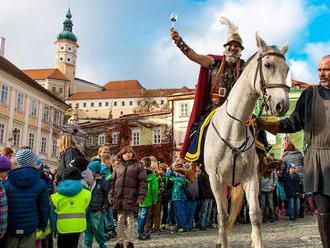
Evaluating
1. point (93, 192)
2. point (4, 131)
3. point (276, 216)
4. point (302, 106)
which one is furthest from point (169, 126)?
point (302, 106)

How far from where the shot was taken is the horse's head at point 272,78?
4.80 metres

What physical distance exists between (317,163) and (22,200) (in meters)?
3.56

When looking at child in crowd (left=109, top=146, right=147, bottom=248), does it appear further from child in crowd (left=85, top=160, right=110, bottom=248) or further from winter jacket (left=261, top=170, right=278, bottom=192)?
winter jacket (left=261, top=170, right=278, bottom=192)

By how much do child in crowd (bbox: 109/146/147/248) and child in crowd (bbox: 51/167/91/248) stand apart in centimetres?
207

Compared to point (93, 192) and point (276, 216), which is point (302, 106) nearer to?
point (93, 192)

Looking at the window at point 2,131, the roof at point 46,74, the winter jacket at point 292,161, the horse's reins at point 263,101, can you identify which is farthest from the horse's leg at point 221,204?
the roof at point 46,74

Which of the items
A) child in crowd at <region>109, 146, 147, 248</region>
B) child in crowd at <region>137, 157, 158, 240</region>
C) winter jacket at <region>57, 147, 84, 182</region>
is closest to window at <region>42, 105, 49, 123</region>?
child in crowd at <region>137, 157, 158, 240</region>

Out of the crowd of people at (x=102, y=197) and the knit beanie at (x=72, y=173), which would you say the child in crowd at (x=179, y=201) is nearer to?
the crowd of people at (x=102, y=197)

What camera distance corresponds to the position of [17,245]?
17.9ft

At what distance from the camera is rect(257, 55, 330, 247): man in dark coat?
3.89m

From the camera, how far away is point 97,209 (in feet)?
27.9

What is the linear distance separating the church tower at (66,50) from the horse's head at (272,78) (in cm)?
14633

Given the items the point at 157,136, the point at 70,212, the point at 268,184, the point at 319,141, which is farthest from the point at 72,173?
the point at 157,136

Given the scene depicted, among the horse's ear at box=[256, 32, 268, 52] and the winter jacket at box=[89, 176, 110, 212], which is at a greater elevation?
the horse's ear at box=[256, 32, 268, 52]
